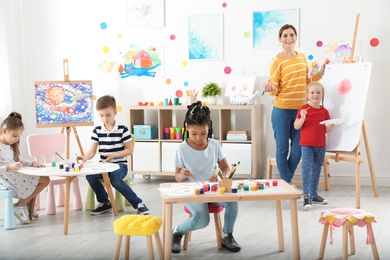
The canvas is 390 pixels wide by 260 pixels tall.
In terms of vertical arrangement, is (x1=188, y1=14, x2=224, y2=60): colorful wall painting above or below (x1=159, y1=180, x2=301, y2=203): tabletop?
above

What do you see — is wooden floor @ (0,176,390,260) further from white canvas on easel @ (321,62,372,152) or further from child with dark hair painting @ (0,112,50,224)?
white canvas on easel @ (321,62,372,152)

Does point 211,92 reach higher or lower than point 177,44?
lower

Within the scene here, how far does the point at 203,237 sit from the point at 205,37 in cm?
282

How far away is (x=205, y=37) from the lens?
19.9 ft

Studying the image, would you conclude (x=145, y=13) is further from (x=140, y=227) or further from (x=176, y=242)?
(x=140, y=227)

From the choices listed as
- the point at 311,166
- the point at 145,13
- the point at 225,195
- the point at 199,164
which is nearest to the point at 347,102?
the point at 311,166

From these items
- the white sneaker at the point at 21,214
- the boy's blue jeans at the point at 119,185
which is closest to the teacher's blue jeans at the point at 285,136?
the boy's blue jeans at the point at 119,185

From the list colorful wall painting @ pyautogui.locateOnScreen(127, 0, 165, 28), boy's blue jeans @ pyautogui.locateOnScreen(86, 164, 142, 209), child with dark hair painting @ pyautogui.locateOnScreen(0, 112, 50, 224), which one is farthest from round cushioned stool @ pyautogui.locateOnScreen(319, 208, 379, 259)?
colorful wall painting @ pyautogui.locateOnScreen(127, 0, 165, 28)

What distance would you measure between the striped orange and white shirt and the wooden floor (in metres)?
0.85

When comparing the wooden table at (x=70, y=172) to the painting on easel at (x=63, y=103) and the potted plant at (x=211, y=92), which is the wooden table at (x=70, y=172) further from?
the potted plant at (x=211, y=92)

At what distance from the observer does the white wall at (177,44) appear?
18.4 feet

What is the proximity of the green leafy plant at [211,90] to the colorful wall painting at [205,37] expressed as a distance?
1.03ft

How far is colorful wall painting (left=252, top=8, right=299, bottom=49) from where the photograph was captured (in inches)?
227

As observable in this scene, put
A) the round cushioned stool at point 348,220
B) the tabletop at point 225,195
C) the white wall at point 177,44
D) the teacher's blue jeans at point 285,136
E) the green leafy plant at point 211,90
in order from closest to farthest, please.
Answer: the tabletop at point 225,195
the round cushioned stool at point 348,220
the teacher's blue jeans at point 285,136
the white wall at point 177,44
the green leafy plant at point 211,90
